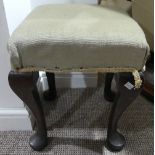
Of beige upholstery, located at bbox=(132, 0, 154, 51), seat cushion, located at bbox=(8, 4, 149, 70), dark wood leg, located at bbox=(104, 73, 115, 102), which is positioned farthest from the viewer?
dark wood leg, located at bbox=(104, 73, 115, 102)

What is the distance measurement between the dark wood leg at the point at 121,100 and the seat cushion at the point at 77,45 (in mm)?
57

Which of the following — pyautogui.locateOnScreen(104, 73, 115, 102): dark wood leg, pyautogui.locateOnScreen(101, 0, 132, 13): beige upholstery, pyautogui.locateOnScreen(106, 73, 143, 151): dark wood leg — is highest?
pyautogui.locateOnScreen(101, 0, 132, 13): beige upholstery

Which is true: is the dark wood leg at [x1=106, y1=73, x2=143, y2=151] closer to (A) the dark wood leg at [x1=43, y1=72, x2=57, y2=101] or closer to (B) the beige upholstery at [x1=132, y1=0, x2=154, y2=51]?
(B) the beige upholstery at [x1=132, y1=0, x2=154, y2=51]

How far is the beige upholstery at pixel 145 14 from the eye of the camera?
0.83 m

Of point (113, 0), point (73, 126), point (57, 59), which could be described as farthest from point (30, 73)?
point (113, 0)

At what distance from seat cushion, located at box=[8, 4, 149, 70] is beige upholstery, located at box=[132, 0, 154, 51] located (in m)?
0.16

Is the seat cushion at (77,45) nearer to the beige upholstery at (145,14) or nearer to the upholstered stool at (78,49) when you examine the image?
the upholstered stool at (78,49)

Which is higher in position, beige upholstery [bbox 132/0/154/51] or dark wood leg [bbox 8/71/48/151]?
beige upholstery [bbox 132/0/154/51]

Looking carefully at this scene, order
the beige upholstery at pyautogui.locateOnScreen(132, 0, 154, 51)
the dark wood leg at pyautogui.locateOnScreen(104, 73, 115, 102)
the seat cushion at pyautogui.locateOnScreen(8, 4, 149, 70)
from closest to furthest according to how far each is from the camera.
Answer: the seat cushion at pyautogui.locateOnScreen(8, 4, 149, 70) → the beige upholstery at pyautogui.locateOnScreen(132, 0, 154, 51) → the dark wood leg at pyautogui.locateOnScreen(104, 73, 115, 102)

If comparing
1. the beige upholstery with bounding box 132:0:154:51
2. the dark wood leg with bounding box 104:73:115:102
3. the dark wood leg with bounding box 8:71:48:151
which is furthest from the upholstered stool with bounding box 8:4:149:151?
the dark wood leg with bounding box 104:73:115:102

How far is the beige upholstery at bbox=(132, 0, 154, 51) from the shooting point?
0.83 m

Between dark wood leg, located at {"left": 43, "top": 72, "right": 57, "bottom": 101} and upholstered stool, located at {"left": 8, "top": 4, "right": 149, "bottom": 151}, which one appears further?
dark wood leg, located at {"left": 43, "top": 72, "right": 57, "bottom": 101}

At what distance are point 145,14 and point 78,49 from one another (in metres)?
0.36

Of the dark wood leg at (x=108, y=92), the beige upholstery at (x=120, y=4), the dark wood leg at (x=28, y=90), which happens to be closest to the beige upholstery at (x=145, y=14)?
the beige upholstery at (x=120, y=4)
